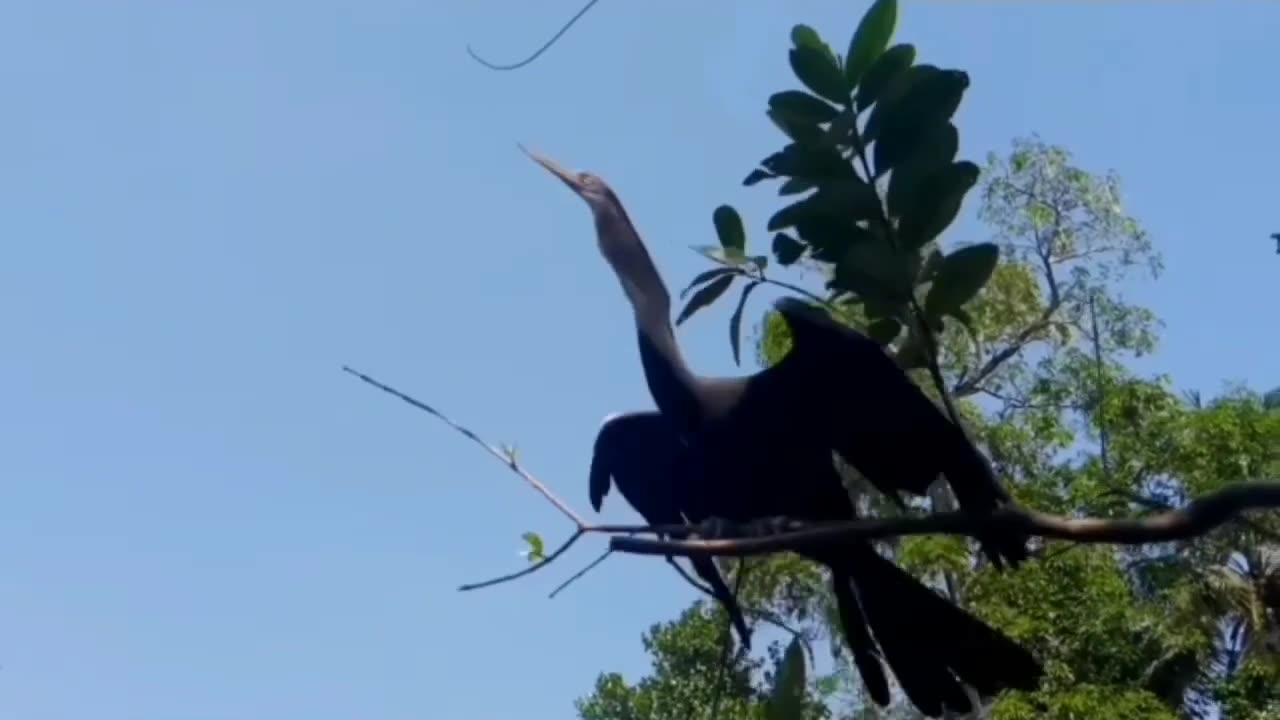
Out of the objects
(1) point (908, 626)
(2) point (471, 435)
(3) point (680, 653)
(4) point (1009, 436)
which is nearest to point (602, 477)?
(1) point (908, 626)

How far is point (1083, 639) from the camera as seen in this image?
892 cm

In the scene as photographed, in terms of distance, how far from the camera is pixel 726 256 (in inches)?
48.4

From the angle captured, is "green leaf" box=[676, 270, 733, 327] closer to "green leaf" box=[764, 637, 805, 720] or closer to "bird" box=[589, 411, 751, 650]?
"green leaf" box=[764, 637, 805, 720]

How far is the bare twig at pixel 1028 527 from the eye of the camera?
89 cm

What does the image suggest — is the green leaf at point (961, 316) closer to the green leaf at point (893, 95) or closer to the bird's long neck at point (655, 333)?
the green leaf at point (893, 95)

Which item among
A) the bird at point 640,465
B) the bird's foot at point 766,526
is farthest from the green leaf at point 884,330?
the bird at point 640,465

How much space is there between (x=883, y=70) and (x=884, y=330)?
0.21 meters

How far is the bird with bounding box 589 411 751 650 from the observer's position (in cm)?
192

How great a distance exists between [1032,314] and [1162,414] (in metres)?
1.08

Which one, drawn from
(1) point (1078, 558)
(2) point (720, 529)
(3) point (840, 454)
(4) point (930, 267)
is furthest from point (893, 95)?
(1) point (1078, 558)

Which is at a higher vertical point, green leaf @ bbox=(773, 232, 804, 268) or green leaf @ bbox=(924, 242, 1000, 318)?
green leaf @ bbox=(773, 232, 804, 268)

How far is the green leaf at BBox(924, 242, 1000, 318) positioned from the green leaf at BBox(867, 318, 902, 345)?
84mm

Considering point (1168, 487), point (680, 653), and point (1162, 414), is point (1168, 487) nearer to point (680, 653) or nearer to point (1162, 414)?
point (1162, 414)

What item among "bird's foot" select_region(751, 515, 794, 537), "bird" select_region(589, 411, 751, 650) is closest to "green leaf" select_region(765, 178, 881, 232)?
"bird's foot" select_region(751, 515, 794, 537)
